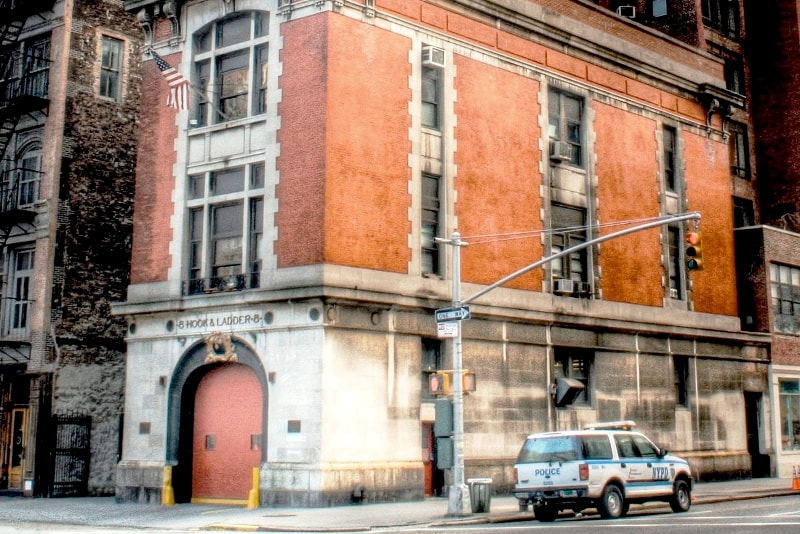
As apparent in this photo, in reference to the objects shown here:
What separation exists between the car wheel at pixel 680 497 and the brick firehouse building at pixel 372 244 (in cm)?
686

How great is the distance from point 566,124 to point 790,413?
16.8 metres

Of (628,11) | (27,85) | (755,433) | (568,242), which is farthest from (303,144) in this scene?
(628,11)

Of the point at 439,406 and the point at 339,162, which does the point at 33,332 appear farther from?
the point at 439,406

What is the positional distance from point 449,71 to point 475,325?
7962 mm

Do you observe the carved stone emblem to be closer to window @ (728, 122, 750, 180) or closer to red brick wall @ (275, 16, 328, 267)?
red brick wall @ (275, 16, 328, 267)

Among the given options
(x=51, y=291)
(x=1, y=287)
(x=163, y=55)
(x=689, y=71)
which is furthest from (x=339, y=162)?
(x=689, y=71)

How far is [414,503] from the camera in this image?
2892 centimetres

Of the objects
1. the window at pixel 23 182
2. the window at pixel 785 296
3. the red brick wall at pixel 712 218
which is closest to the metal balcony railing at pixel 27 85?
the window at pixel 23 182

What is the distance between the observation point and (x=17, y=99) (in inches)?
1412

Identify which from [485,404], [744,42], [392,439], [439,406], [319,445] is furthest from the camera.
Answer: [744,42]

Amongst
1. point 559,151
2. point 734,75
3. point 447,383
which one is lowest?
point 447,383

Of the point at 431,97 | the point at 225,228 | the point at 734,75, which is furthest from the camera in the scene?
the point at 734,75

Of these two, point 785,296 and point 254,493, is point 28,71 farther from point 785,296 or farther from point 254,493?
point 785,296

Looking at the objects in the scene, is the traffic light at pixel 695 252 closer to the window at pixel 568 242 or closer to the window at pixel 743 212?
the window at pixel 568 242
